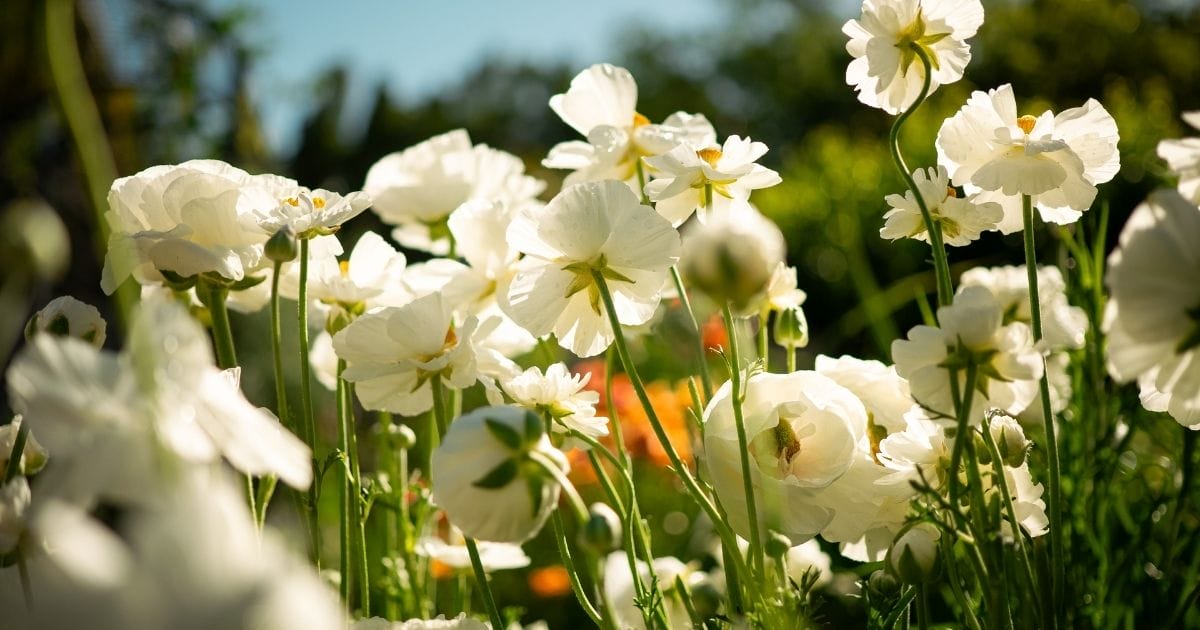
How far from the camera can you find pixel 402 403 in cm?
53

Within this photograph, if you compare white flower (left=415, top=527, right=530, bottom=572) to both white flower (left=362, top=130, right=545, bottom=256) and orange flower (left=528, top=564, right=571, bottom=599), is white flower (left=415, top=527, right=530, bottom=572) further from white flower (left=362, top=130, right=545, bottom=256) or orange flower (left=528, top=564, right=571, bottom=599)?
orange flower (left=528, top=564, right=571, bottom=599)

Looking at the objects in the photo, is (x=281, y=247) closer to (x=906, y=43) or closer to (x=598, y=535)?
(x=598, y=535)

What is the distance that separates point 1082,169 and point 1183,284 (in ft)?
0.61

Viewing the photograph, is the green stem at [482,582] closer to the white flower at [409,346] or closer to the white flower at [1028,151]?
the white flower at [409,346]

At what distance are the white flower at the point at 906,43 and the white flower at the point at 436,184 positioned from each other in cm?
28

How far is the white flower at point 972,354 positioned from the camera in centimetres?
37

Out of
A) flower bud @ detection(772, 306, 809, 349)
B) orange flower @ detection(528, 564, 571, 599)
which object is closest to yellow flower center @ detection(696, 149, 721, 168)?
flower bud @ detection(772, 306, 809, 349)

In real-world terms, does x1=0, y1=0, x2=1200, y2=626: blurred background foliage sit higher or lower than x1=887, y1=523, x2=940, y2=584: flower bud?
lower

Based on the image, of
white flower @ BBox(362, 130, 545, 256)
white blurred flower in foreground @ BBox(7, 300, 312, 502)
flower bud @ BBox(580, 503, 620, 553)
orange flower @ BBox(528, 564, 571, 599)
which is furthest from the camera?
orange flower @ BBox(528, 564, 571, 599)

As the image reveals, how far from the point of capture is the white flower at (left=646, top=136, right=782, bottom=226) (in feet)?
1.56

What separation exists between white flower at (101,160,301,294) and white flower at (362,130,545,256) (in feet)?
0.73

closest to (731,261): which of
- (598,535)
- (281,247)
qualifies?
(598,535)

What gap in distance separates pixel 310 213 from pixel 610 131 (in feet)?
0.65

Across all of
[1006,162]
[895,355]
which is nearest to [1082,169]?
[1006,162]
